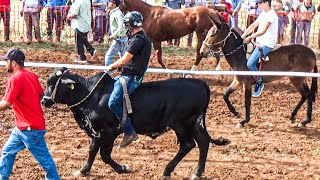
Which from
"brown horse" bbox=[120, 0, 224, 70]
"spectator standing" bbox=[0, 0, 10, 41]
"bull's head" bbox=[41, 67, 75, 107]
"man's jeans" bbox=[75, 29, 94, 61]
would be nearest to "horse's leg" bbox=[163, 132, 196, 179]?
"bull's head" bbox=[41, 67, 75, 107]

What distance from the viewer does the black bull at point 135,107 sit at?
9000mm

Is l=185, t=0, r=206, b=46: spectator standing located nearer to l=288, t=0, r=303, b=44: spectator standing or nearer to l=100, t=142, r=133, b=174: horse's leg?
l=288, t=0, r=303, b=44: spectator standing

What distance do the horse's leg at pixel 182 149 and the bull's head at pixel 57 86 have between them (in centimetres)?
172

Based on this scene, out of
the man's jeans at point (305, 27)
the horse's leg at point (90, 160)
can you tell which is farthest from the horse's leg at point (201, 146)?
the man's jeans at point (305, 27)

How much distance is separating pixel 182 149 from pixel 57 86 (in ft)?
6.62

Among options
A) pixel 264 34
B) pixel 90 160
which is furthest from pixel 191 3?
pixel 90 160

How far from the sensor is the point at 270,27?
39.6 feet

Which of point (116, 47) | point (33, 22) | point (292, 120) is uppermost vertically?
point (116, 47)

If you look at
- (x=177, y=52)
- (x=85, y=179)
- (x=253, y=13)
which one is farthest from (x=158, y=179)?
(x=253, y=13)

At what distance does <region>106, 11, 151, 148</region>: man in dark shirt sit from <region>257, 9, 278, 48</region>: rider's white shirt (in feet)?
12.0

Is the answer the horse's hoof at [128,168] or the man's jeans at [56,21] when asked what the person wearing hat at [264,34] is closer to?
the horse's hoof at [128,168]

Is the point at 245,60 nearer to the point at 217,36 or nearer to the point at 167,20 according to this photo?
the point at 217,36

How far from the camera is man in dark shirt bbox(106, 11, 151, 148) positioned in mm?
8820

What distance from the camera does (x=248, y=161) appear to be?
10086 millimetres
